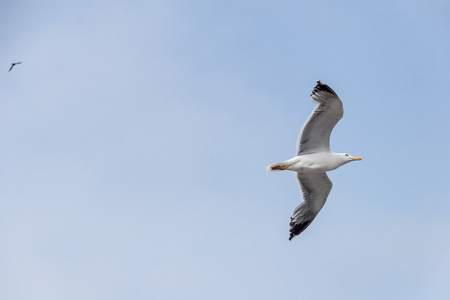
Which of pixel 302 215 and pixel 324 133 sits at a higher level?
pixel 324 133

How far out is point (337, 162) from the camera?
2408 cm

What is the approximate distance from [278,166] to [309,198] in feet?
6.59

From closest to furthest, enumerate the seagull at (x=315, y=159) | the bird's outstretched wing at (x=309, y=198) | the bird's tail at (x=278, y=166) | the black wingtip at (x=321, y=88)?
the black wingtip at (x=321, y=88), the seagull at (x=315, y=159), the bird's tail at (x=278, y=166), the bird's outstretched wing at (x=309, y=198)

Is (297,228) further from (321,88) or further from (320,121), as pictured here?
(321,88)

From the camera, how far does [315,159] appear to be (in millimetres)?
23766

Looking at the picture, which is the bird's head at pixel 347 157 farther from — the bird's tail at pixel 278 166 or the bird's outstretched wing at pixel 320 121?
the bird's tail at pixel 278 166

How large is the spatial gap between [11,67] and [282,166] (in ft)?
32.6

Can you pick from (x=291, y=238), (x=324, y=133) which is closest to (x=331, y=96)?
(x=324, y=133)

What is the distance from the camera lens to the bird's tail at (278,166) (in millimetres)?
23828

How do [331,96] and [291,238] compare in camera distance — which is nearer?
[331,96]

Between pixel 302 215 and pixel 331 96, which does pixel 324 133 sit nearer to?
pixel 331 96

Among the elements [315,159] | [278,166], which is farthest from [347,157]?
[278,166]

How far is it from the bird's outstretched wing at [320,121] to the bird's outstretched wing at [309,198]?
A: 1071mm

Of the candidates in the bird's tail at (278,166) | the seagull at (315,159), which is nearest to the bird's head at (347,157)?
the seagull at (315,159)
